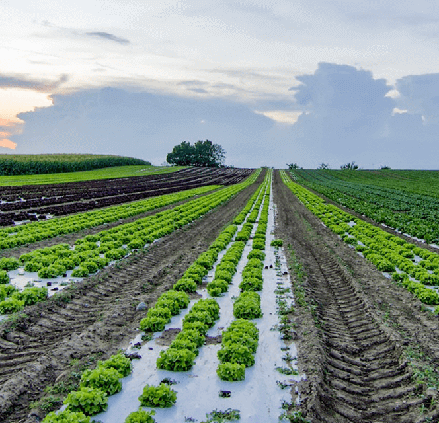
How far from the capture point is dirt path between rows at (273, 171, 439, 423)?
8.44m

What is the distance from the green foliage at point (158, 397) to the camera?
326 inches

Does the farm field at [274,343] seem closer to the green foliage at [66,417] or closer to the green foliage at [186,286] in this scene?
the green foliage at [186,286]

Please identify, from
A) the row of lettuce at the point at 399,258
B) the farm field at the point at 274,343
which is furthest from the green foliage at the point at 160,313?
the row of lettuce at the point at 399,258

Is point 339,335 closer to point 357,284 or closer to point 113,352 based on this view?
point 357,284

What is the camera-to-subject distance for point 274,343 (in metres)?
11.2

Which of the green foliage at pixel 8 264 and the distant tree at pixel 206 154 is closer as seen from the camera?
the green foliage at pixel 8 264

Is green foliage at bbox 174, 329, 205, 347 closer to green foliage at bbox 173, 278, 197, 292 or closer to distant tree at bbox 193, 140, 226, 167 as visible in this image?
green foliage at bbox 173, 278, 197, 292

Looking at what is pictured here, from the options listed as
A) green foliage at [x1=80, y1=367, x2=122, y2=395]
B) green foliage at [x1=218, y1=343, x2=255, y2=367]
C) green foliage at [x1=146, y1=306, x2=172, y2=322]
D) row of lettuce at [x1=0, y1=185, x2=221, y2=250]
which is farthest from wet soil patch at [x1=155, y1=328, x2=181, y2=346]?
row of lettuce at [x1=0, y1=185, x2=221, y2=250]

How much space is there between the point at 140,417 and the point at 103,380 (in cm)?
146

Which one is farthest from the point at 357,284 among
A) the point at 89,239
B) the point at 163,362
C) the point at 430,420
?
the point at 89,239

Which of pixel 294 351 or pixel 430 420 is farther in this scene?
pixel 294 351

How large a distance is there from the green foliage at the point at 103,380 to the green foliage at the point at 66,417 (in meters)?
1.11

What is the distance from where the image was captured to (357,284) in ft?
53.2

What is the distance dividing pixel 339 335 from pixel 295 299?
8.87 ft
